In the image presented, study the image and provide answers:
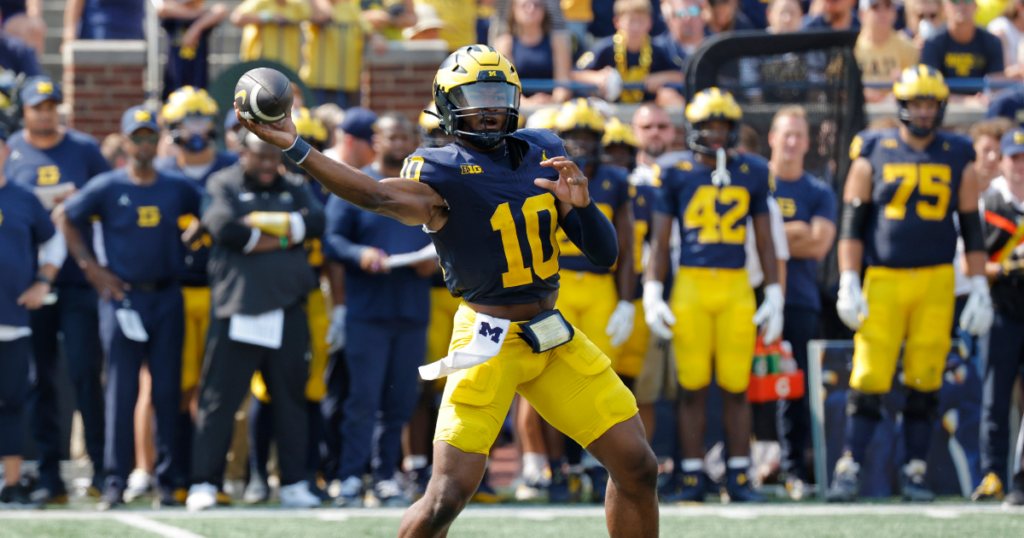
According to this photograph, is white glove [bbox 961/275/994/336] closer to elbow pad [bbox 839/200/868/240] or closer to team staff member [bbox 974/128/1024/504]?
team staff member [bbox 974/128/1024/504]

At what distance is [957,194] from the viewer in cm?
716

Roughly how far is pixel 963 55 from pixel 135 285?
6675 millimetres

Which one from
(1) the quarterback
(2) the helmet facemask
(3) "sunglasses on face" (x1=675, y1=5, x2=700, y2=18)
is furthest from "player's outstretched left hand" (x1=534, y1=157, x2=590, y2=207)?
(3) "sunglasses on face" (x1=675, y1=5, x2=700, y2=18)

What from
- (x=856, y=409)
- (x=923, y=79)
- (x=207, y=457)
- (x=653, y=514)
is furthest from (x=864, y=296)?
(x=207, y=457)

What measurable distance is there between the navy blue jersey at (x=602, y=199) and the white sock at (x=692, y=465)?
1.19 meters

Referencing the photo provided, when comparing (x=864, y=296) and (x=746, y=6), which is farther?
(x=746, y=6)

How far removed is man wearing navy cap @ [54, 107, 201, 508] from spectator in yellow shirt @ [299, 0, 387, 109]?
2.74 meters

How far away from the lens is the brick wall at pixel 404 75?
977 cm

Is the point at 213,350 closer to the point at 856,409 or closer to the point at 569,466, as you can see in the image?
the point at 569,466

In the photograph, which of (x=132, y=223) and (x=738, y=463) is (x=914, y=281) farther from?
(x=132, y=223)

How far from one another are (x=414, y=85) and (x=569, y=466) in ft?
12.4

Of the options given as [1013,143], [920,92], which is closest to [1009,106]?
[1013,143]

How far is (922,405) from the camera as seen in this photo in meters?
7.09

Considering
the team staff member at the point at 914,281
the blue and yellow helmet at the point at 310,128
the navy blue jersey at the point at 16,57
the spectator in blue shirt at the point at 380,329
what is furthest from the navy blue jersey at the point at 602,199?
the navy blue jersey at the point at 16,57
